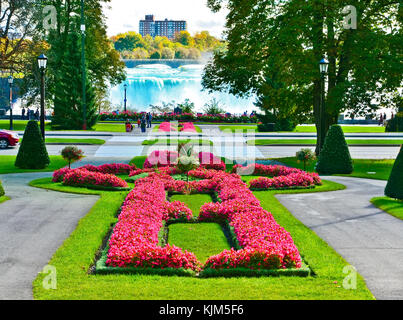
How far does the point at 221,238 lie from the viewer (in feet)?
39.0

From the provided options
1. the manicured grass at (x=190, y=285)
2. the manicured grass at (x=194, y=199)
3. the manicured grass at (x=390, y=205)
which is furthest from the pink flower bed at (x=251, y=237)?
the manicured grass at (x=390, y=205)

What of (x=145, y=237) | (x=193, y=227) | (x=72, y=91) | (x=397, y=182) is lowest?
(x=193, y=227)

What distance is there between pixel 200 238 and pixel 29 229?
3.74 m

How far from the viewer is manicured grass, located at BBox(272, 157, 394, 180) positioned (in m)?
23.0

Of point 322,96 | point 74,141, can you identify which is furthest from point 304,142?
point 74,141

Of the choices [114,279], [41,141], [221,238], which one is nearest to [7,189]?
[41,141]

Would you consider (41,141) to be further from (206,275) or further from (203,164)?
(206,275)

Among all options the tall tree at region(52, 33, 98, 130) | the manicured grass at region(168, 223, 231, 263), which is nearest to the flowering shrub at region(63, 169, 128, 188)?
the manicured grass at region(168, 223, 231, 263)

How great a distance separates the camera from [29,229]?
12.3m

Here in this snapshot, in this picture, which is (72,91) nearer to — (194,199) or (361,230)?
(194,199)

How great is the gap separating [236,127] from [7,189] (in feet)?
134

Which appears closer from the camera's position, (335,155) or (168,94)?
(335,155)

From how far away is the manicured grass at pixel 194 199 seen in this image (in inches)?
620

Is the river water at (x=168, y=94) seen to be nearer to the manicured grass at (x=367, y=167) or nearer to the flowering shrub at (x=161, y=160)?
the manicured grass at (x=367, y=167)
